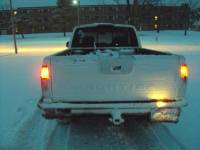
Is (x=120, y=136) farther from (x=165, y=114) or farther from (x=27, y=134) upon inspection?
(x=27, y=134)

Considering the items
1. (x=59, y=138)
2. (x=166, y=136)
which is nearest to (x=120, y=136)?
A: (x=166, y=136)

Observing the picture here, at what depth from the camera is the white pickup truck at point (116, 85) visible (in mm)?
5816

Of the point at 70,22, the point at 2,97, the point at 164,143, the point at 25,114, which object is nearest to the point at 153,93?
the point at 164,143

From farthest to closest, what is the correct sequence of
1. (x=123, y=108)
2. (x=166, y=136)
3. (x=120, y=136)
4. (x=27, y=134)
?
(x=27, y=134), (x=120, y=136), (x=166, y=136), (x=123, y=108)

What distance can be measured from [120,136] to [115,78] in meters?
1.29

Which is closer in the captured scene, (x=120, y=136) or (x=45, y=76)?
(x=45, y=76)

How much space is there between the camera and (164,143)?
619 centimetres

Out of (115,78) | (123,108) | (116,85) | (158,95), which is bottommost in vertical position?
(123,108)

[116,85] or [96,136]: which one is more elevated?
[116,85]

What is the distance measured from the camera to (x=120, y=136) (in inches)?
264

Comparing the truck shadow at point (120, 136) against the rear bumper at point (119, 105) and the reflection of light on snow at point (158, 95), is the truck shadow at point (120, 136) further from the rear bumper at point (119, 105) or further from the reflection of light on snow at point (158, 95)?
the reflection of light on snow at point (158, 95)

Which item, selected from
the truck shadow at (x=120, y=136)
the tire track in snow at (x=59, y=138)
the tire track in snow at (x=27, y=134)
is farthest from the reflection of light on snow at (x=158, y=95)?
the tire track in snow at (x=27, y=134)

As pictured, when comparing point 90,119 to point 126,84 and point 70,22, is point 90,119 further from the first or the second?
point 70,22

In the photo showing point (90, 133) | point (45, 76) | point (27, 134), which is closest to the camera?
point (45, 76)
